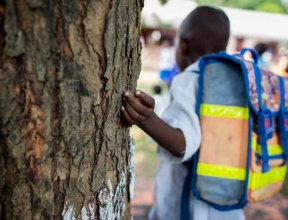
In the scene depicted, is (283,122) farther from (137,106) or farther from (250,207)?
(250,207)

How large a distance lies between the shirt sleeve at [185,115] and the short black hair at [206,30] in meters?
0.24

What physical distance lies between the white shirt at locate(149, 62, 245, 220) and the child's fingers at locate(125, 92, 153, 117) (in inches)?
13.3

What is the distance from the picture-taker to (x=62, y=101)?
33.2 inches

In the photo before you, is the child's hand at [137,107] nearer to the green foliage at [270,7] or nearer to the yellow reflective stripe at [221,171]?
the yellow reflective stripe at [221,171]

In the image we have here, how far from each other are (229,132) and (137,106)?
618 mm

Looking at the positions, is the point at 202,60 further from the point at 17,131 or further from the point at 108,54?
the point at 17,131

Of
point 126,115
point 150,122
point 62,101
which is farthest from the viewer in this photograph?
point 150,122

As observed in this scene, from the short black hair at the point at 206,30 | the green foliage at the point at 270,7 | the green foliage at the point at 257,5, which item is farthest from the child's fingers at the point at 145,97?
the green foliage at the point at 270,7

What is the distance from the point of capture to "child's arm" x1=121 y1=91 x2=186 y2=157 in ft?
3.35

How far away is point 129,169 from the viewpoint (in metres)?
1.13

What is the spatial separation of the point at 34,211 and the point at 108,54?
1.44 ft

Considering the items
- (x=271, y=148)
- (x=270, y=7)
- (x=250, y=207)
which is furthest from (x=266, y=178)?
(x=270, y=7)

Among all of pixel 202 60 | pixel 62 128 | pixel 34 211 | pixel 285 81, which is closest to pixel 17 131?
pixel 62 128

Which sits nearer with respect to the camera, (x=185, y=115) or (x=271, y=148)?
(x=185, y=115)
